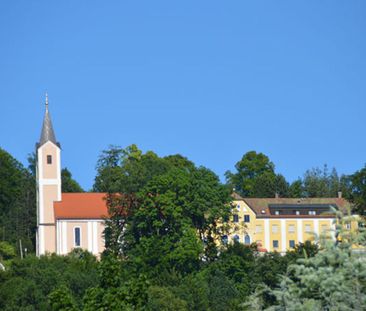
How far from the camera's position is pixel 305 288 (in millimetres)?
16688

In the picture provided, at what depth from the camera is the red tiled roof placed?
89125 mm

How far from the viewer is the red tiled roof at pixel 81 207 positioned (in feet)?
292

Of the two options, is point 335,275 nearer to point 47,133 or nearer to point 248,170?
point 47,133

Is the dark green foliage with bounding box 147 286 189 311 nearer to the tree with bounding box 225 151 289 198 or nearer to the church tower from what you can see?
the church tower

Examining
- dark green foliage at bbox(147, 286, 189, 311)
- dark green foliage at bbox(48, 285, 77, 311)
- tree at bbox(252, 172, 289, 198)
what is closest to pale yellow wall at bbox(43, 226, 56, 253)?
tree at bbox(252, 172, 289, 198)

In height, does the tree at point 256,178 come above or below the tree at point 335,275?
above

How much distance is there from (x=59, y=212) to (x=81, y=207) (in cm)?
185

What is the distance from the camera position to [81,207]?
90.1 metres

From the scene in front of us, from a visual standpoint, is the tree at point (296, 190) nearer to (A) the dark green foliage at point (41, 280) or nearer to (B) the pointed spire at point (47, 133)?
(B) the pointed spire at point (47, 133)

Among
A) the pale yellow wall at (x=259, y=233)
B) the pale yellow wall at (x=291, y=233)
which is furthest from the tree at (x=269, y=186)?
the pale yellow wall at (x=259, y=233)

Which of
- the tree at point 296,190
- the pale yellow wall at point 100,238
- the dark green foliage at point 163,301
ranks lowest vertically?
the dark green foliage at point 163,301

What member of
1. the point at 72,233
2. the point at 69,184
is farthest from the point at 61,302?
the point at 69,184

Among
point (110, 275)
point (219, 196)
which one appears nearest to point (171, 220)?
point (219, 196)

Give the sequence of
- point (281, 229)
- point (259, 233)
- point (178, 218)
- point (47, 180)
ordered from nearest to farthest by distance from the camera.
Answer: point (178, 218) < point (47, 180) < point (259, 233) < point (281, 229)
